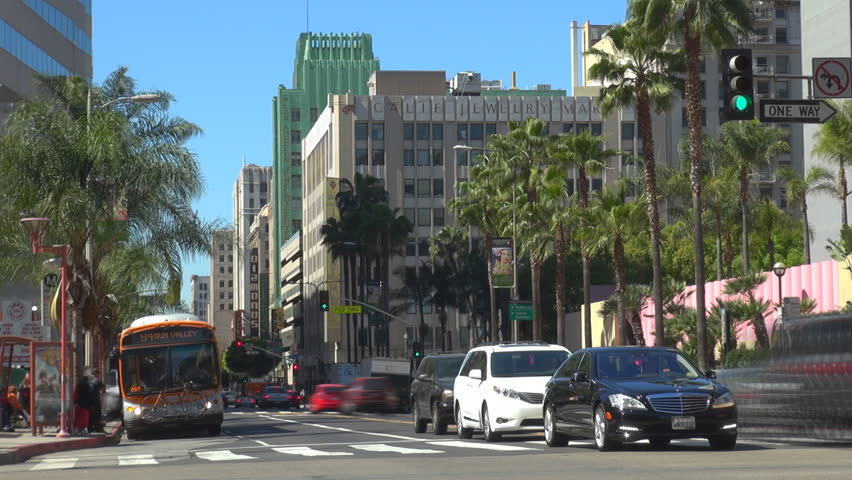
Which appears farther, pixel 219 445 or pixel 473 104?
pixel 473 104

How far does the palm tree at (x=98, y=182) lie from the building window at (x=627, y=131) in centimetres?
8751

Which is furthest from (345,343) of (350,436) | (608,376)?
(608,376)

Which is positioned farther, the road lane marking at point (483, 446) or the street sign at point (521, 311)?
the street sign at point (521, 311)

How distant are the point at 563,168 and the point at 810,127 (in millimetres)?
12083

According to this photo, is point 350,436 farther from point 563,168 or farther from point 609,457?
point 563,168

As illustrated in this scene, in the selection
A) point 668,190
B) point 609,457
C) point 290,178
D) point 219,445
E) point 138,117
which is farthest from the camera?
point 290,178

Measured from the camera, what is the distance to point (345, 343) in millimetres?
132250

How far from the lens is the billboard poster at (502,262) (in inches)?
2308

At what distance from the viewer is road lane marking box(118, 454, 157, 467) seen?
22188mm

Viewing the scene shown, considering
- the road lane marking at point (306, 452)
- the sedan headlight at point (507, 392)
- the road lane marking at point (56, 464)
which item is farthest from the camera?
the sedan headlight at point (507, 392)

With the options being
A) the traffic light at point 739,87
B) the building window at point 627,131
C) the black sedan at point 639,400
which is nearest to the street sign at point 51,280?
the black sedan at point 639,400

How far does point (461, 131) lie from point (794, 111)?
103150 mm

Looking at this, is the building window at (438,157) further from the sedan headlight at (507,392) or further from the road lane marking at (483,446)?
the sedan headlight at (507,392)

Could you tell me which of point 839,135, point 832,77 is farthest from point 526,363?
point 839,135
